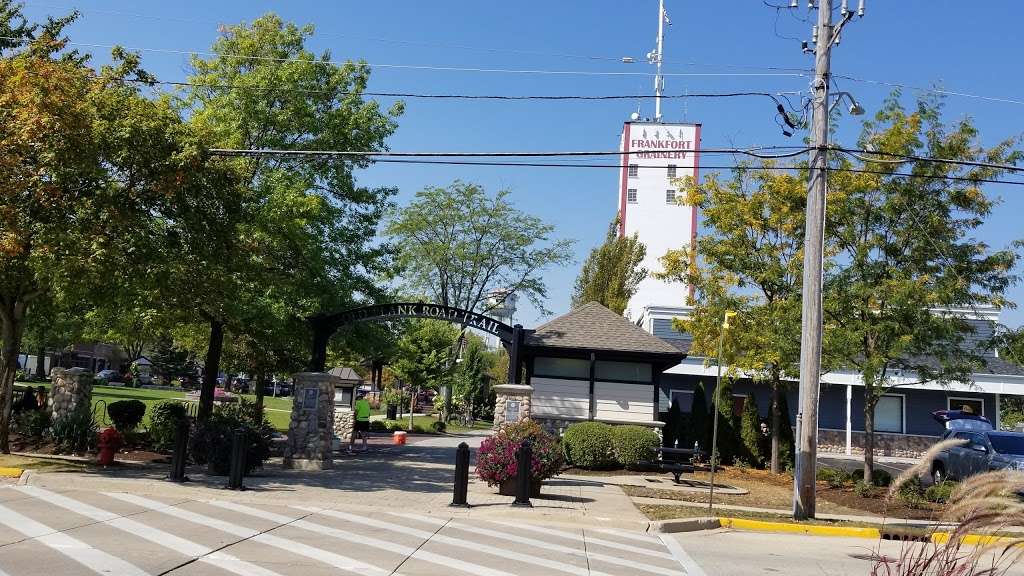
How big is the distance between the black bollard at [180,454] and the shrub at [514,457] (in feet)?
17.4

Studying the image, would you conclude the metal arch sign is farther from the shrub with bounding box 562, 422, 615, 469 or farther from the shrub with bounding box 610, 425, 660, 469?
the shrub with bounding box 610, 425, 660, 469

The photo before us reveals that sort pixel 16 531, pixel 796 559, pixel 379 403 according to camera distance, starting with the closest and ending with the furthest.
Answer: pixel 16 531 < pixel 796 559 < pixel 379 403

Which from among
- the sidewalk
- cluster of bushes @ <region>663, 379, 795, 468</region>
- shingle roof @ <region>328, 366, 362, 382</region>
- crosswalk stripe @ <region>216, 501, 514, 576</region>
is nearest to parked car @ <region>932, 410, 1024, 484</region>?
cluster of bushes @ <region>663, 379, 795, 468</region>

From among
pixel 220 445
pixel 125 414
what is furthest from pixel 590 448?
pixel 125 414

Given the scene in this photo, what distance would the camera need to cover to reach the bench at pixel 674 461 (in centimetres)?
1911

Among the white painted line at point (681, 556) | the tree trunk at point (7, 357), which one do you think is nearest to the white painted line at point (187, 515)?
the tree trunk at point (7, 357)

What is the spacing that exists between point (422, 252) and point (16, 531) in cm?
3315

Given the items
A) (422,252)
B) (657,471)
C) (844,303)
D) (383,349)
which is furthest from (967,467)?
(422,252)

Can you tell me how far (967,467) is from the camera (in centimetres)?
2095

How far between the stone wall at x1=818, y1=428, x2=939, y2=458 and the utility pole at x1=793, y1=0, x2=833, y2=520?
79.3 feet

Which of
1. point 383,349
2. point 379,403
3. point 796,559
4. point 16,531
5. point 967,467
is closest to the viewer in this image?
A: point 16,531

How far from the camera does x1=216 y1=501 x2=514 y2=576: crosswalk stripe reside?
8.85m

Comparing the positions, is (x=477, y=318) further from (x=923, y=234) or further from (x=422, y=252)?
(x=422, y=252)

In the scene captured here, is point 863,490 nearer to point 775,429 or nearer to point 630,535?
point 775,429
